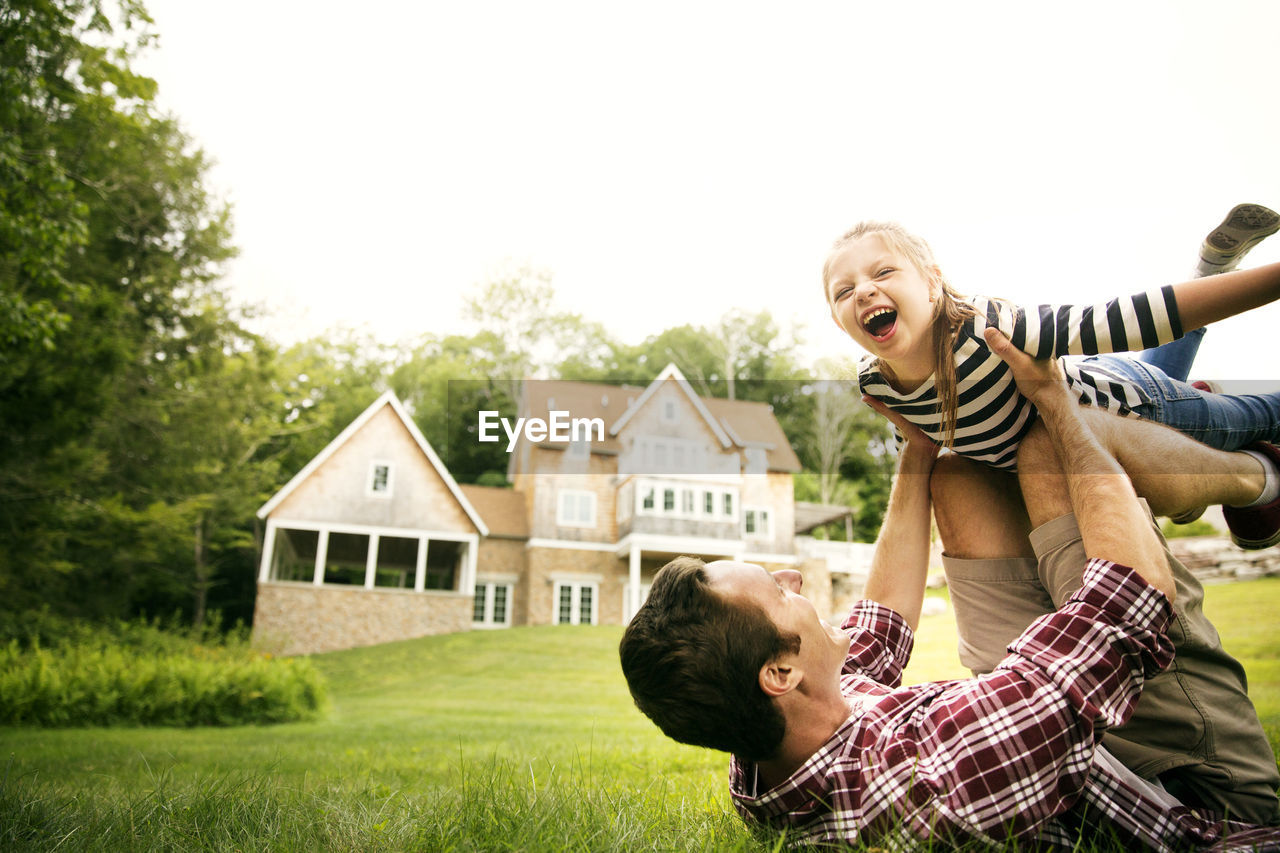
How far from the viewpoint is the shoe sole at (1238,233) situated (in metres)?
2.18

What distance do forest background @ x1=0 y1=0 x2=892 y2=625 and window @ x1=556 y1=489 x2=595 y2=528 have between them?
6.83m

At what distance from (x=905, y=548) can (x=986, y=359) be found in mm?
466

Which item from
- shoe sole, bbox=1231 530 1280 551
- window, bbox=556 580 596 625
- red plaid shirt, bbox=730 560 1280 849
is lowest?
window, bbox=556 580 596 625

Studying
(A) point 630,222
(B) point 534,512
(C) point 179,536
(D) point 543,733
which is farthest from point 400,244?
Answer: (D) point 543,733

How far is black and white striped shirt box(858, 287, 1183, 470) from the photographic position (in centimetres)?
164

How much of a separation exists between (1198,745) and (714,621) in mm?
869

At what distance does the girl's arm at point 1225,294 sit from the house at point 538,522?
1757 centimetres

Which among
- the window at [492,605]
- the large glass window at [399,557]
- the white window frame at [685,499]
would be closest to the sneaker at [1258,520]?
the white window frame at [685,499]

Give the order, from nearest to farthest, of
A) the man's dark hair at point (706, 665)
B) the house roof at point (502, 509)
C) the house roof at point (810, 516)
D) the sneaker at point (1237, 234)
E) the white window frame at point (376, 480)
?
the man's dark hair at point (706, 665), the sneaker at point (1237, 234), the white window frame at point (376, 480), the house roof at point (502, 509), the house roof at point (810, 516)

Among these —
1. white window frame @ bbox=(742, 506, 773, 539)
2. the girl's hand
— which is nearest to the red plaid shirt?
the girl's hand

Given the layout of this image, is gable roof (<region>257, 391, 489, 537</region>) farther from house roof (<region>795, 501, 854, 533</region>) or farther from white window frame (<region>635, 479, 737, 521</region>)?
house roof (<region>795, 501, 854, 533</region>)

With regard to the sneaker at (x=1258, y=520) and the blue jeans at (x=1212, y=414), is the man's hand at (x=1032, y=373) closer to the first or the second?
the blue jeans at (x=1212, y=414)

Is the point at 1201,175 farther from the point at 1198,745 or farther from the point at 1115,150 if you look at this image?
the point at 1198,745

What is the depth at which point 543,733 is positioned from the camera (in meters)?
7.59
